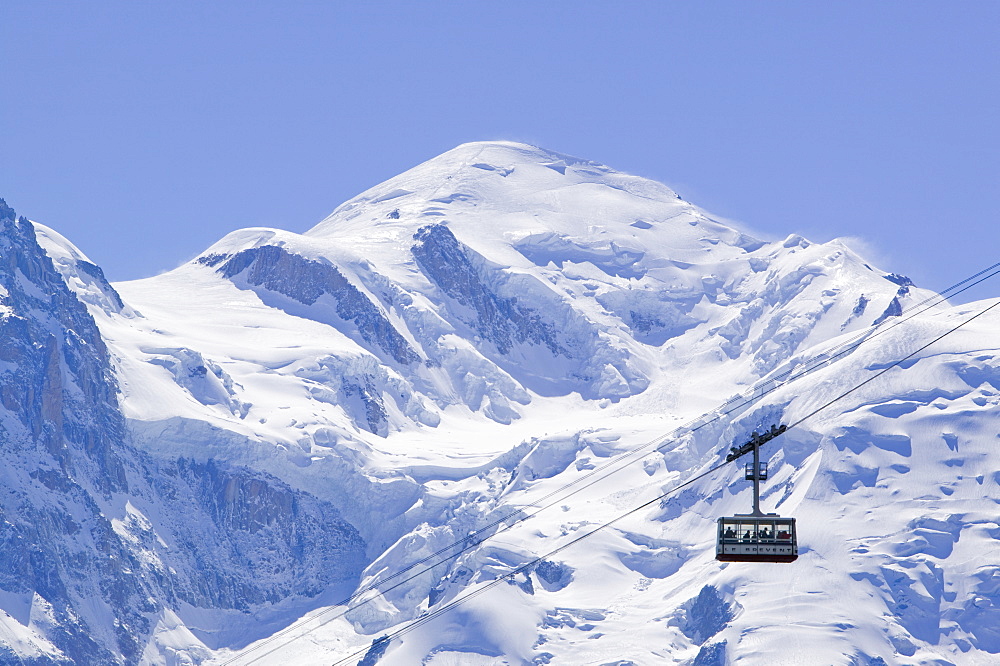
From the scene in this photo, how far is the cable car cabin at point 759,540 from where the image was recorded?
8744cm

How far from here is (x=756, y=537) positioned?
87812mm

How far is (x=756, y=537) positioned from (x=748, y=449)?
142 inches

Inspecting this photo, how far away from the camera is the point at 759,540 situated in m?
87.8

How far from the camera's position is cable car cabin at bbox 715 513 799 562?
8744 cm

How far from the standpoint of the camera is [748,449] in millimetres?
86938

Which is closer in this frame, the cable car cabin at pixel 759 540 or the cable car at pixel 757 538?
the cable car at pixel 757 538

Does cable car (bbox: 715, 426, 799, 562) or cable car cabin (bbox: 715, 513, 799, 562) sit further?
cable car cabin (bbox: 715, 513, 799, 562)
